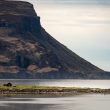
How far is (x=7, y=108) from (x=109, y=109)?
76.5 ft

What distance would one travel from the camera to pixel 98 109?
135750 millimetres

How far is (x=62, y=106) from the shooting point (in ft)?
482

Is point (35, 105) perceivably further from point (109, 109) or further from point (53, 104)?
point (109, 109)

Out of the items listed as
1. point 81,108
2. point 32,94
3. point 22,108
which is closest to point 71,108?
point 81,108

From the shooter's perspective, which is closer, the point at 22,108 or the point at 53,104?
the point at 22,108

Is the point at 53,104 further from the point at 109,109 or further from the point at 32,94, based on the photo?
the point at 32,94

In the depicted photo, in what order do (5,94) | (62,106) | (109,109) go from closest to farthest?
(109,109) → (62,106) → (5,94)

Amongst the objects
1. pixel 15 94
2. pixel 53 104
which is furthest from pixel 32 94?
pixel 53 104

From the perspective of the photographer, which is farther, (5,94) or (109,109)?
(5,94)

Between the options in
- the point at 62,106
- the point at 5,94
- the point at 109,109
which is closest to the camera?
the point at 109,109

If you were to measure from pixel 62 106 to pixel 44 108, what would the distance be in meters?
8.43

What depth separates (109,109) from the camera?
13550cm

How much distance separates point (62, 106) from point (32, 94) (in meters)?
53.0

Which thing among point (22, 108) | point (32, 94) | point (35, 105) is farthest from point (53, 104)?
point (32, 94)
